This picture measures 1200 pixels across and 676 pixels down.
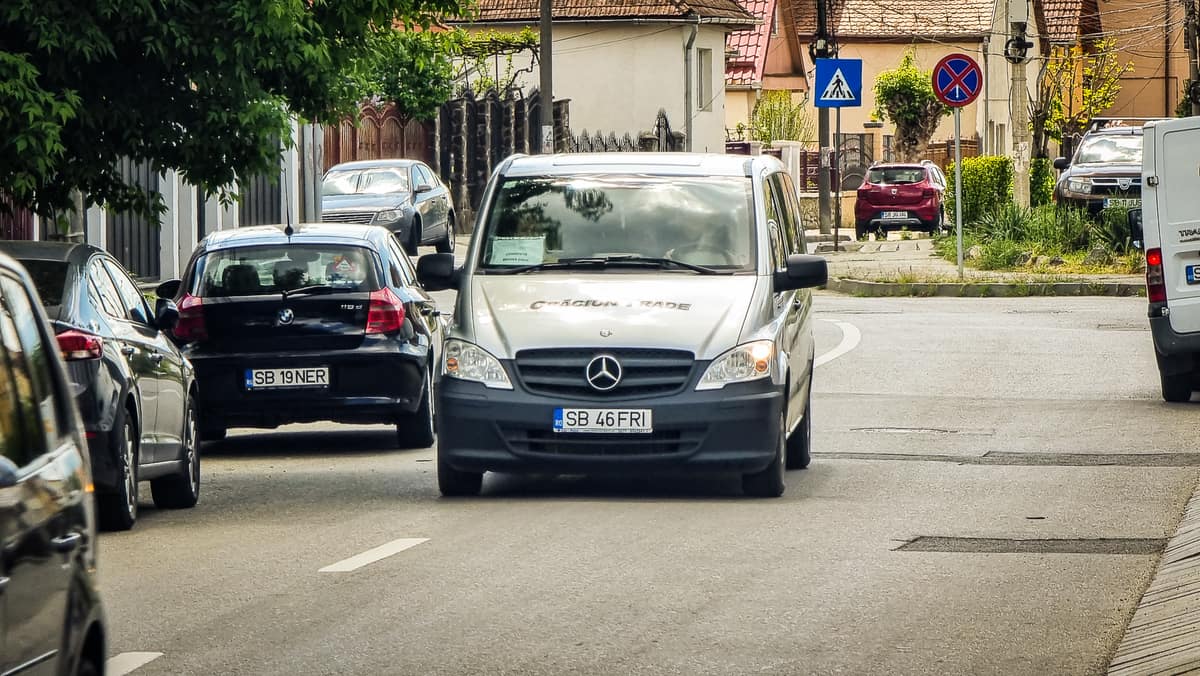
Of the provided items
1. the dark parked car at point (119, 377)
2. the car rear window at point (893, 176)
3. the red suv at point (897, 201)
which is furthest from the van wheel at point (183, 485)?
the car rear window at point (893, 176)

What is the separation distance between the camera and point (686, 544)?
10492mm

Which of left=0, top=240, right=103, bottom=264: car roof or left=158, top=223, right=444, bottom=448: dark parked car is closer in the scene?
left=0, top=240, right=103, bottom=264: car roof

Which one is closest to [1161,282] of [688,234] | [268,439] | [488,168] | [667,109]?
[688,234]

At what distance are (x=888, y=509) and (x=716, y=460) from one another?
920 millimetres

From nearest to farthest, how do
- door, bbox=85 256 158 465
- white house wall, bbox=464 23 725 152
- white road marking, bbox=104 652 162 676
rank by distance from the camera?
white road marking, bbox=104 652 162 676 → door, bbox=85 256 158 465 → white house wall, bbox=464 23 725 152

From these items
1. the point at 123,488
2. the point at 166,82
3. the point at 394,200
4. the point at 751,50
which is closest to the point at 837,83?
the point at 394,200

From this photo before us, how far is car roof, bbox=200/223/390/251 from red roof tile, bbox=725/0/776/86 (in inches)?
2334

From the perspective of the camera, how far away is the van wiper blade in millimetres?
12750

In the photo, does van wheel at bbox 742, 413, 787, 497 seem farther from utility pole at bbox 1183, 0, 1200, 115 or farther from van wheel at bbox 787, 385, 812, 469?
utility pole at bbox 1183, 0, 1200, 115

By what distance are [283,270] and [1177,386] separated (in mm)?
6913

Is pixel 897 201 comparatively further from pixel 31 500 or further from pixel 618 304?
pixel 31 500

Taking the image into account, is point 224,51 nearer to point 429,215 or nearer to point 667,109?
point 429,215

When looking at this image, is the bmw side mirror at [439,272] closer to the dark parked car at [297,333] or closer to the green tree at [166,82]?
the green tree at [166,82]

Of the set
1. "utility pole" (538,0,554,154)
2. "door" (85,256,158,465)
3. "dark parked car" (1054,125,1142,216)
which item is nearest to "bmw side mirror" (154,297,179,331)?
"door" (85,256,158,465)
